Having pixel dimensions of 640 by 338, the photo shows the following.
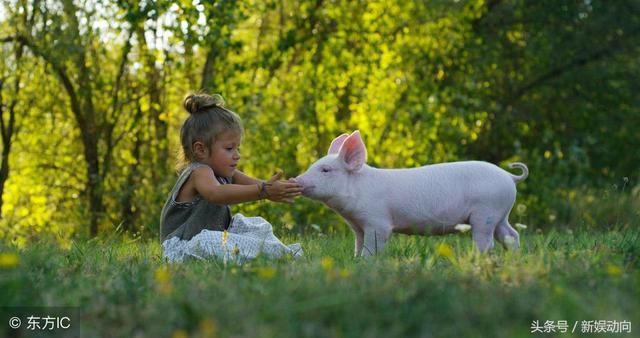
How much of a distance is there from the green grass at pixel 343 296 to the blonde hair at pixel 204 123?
1606mm

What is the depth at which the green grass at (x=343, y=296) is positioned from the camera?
8.66 ft

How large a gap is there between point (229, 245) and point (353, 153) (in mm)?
874

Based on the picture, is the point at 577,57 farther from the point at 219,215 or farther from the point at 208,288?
the point at 208,288

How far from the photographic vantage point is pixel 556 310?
273 cm

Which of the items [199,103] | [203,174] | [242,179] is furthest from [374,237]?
[199,103]

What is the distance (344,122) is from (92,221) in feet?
11.0

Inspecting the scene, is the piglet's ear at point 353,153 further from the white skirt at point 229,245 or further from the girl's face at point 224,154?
the girl's face at point 224,154

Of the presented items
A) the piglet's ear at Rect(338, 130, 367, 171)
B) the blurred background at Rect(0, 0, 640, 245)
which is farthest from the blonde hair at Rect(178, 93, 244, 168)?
the blurred background at Rect(0, 0, 640, 245)

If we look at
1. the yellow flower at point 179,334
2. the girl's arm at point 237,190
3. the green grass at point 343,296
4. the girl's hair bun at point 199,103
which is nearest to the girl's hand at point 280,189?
the girl's arm at point 237,190

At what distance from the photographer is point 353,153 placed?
521cm

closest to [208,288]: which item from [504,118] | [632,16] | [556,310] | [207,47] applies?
[556,310]

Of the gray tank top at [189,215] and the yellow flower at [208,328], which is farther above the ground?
the yellow flower at [208,328]

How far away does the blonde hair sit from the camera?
5.50 metres

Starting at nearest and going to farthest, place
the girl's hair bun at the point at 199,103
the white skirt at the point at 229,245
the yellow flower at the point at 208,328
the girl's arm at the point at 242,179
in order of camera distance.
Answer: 1. the yellow flower at the point at 208,328
2. the white skirt at the point at 229,245
3. the girl's hair bun at the point at 199,103
4. the girl's arm at the point at 242,179
